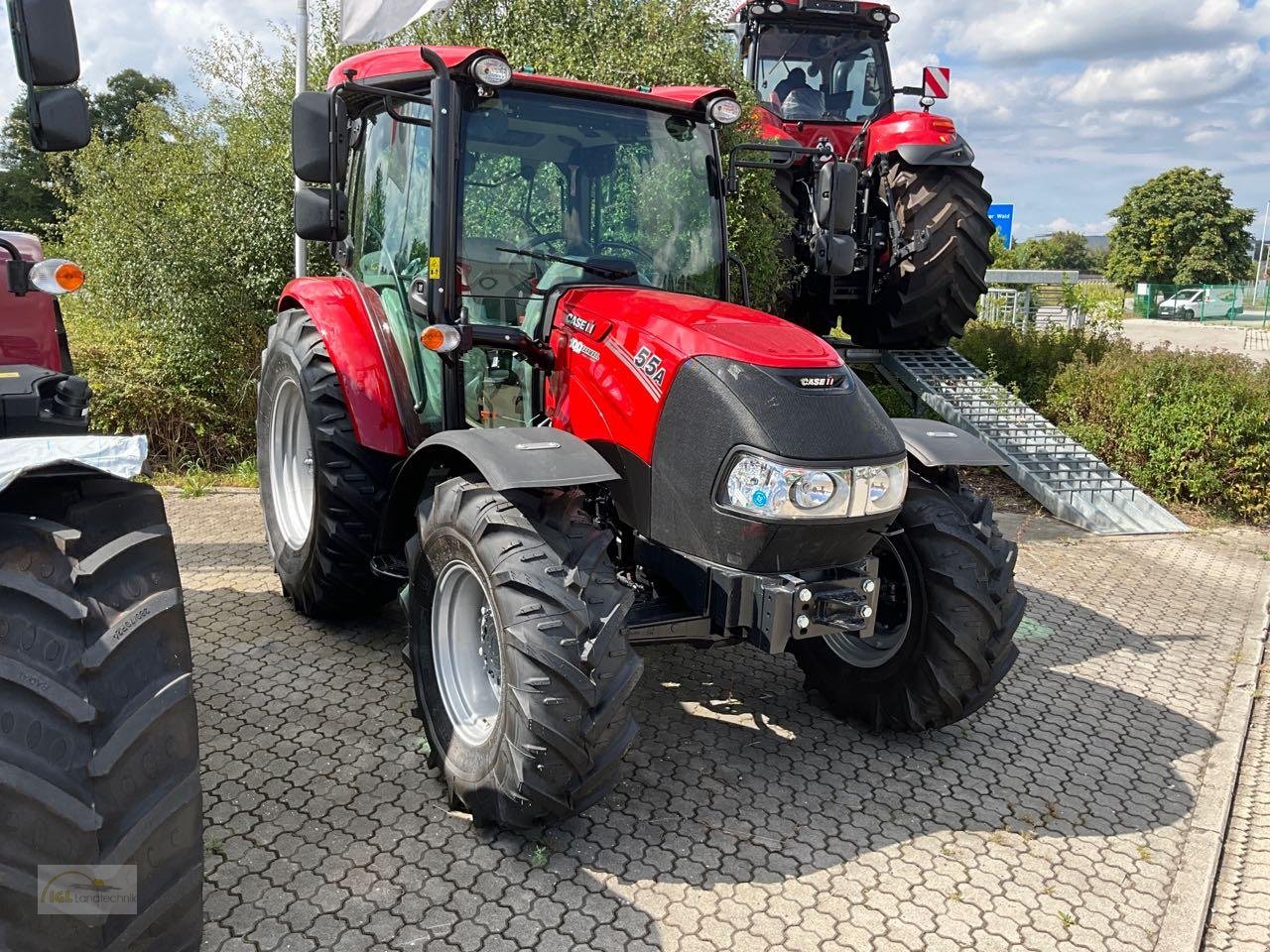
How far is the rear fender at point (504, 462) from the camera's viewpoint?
286 centimetres

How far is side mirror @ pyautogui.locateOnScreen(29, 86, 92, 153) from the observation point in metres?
2.36

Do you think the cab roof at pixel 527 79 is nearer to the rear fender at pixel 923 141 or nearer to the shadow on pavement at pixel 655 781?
the shadow on pavement at pixel 655 781

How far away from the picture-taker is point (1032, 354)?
866 centimetres

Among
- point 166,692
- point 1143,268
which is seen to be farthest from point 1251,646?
point 1143,268

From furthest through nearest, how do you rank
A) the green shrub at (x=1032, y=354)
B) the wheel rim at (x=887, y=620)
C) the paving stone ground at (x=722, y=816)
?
the green shrub at (x=1032, y=354), the wheel rim at (x=887, y=620), the paving stone ground at (x=722, y=816)

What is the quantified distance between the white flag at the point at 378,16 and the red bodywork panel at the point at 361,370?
2.30 m

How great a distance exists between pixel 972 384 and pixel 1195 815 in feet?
15.6

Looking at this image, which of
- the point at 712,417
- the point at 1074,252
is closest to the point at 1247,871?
the point at 712,417

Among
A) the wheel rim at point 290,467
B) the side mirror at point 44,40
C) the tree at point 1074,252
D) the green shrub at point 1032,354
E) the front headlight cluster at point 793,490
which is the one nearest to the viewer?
the side mirror at point 44,40

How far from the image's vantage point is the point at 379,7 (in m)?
6.03

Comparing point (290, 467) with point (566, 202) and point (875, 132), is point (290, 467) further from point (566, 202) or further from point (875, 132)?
point (875, 132)

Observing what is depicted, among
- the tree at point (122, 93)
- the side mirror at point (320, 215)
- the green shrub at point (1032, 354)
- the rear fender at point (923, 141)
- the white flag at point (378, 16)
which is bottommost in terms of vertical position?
the green shrub at point (1032, 354)

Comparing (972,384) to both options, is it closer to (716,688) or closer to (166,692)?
(716,688)

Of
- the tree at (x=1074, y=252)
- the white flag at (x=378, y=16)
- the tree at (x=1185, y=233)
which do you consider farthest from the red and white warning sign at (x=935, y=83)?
the tree at (x=1074, y=252)
